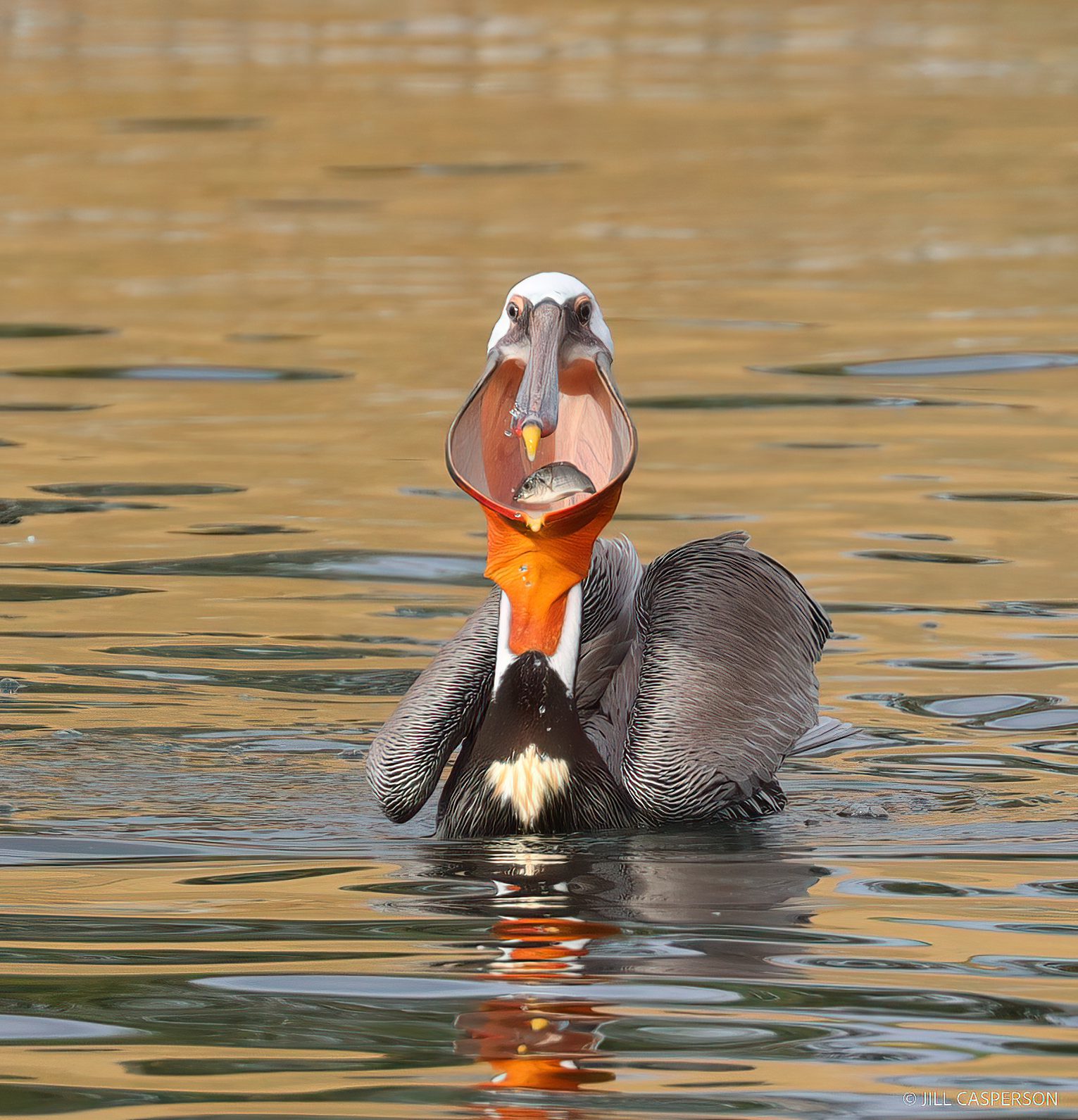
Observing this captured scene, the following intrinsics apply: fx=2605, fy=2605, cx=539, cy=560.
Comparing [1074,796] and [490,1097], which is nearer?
[490,1097]

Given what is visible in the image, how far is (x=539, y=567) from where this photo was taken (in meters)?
6.34

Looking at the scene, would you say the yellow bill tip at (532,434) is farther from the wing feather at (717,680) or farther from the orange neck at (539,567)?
the wing feather at (717,680)

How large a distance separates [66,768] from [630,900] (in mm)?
2096

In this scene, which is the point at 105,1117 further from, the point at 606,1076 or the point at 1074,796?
the point at 1074,796

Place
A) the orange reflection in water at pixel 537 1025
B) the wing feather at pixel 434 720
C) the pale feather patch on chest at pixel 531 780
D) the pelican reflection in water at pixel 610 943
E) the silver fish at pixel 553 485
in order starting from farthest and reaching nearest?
1. the wing feather at pixel 434 720
2. the pale feather patch on chest at pixel 531 780
3. the silver fish at pixel 553 485
4. the pelican reflection in water at pixel 610 943
5. the orange reflection in water at pixel 537 1025

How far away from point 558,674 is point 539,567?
27 centimetres

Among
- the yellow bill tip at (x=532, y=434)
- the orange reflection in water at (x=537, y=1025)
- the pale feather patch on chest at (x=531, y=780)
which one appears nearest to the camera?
the orange reflection in water at (x=537, y=1025)

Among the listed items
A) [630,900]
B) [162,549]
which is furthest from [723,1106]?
[162,549]

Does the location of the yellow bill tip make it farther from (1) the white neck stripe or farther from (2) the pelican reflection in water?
(2) the pelican reflection in water

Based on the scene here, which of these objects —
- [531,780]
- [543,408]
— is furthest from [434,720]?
[543,408]

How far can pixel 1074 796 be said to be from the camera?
6852 millimetres

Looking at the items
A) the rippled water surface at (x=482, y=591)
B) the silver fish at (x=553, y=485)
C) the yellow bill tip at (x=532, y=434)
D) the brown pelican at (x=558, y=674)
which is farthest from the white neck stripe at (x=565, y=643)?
the yellow bill tip at (x=532, y=434)

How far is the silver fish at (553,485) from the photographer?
6164 mm

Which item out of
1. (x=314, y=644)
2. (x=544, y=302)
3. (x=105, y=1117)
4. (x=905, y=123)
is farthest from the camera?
(x=905, y=123)
